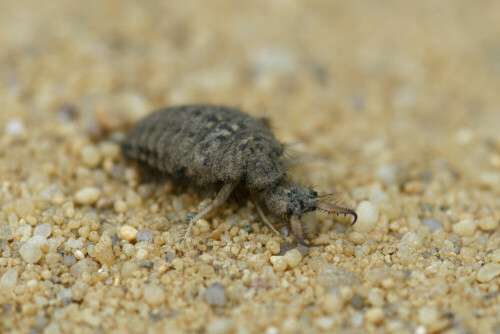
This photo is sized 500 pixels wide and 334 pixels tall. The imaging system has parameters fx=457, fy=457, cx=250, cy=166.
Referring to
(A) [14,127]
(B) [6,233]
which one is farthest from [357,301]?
(A) [14,127]

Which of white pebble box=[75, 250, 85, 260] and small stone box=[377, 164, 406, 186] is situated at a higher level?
small stone box=[377, 164, 406, 186]

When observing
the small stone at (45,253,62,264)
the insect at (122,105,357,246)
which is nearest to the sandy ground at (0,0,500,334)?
the small stone at (45,253,62,264)

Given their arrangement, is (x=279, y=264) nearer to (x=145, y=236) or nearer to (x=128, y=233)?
(x=145, y=236)

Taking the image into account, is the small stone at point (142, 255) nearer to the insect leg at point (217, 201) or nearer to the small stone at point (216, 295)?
the insect leg at point (217, 201)

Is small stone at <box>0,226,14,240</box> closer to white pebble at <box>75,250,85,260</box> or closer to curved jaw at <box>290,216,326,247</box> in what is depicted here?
white pebble at <box>75,250,85,260</box>

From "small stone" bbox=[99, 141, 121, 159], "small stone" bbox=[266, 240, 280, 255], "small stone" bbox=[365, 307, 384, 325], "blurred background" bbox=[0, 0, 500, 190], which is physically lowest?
"small stone" bbox=[365, 307, 384, 325]
